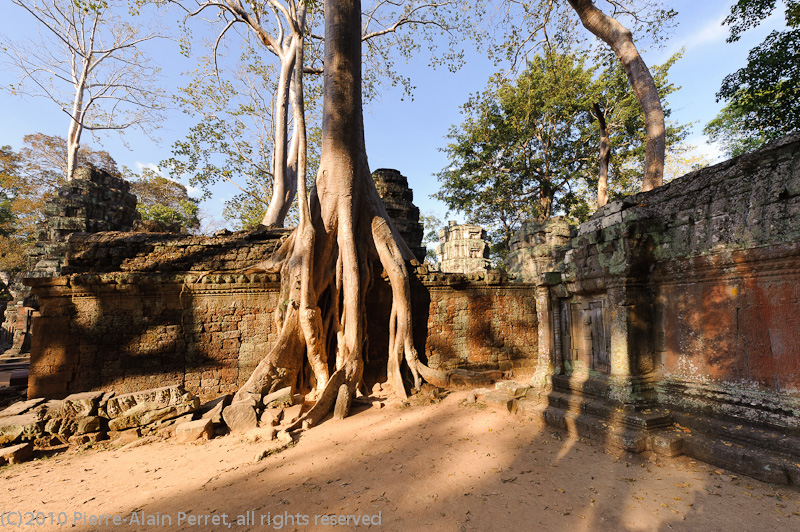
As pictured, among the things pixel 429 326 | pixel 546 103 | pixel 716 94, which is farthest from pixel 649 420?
pixel 546 103

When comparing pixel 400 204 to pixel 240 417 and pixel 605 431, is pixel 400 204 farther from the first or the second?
pixel 605 431

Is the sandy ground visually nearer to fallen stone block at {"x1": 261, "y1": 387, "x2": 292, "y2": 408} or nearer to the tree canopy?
fallen stone block at {"x1": 261, "y1": 387, "x2": 292, "y2": 408}

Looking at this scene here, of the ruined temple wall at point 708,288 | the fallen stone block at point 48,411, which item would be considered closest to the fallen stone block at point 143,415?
the fallen stone block at point 48,411

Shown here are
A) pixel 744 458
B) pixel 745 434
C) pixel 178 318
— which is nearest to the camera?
pixel 744 458

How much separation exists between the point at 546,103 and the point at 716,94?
7391mm

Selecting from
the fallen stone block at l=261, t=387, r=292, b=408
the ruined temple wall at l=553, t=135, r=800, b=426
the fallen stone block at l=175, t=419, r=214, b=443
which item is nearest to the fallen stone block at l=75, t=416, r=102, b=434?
the fallen stone block at l=175, t=419, r=214, b=443

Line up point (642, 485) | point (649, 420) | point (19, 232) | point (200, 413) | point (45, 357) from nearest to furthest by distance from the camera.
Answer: point (642, 485) → point (649, 420) → point (200, 413) → point (45, 357) → point (19, 232)

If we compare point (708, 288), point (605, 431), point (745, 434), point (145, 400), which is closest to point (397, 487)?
point (605, 431)

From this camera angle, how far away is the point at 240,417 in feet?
14.7

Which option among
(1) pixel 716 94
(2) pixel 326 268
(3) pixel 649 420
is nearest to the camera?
(3) pixel 649 420

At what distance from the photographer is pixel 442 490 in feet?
9.37

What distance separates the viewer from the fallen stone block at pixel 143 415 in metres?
4.51

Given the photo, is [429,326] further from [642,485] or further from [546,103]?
[546,103]

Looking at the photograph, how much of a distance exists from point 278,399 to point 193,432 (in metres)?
1.08
